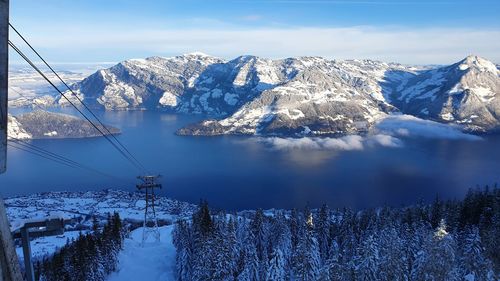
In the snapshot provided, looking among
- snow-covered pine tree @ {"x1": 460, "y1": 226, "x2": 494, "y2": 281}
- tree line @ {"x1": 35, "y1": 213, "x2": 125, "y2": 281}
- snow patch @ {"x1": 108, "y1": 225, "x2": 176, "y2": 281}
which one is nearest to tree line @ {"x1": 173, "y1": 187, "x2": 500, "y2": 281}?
snow-covered pine tree @ {"x1": 460, "y1": 226, "x2": 494, "y2": 281}

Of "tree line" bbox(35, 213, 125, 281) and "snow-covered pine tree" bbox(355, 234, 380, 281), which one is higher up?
"snow-covered pine tree" bbox(355, 234, 380, 281)

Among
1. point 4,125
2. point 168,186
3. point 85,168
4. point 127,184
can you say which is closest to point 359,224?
point 4,125

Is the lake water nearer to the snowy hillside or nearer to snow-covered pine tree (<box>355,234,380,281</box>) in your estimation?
the snowy hillside

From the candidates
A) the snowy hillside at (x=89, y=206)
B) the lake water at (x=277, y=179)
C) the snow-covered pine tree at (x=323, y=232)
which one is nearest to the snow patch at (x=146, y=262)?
the snow-covered pine tree at (x=323, y=232)

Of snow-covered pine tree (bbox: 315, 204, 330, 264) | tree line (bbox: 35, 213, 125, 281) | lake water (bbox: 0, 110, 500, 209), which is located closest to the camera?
tree line (bbox: 35, 213, 125, 281)

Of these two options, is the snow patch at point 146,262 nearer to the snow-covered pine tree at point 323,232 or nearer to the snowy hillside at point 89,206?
the snow-covered pine tree at point 323,232

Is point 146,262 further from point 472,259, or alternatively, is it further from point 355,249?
point 472,259

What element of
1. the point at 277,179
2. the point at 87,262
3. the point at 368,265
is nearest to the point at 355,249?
the point at 368,265

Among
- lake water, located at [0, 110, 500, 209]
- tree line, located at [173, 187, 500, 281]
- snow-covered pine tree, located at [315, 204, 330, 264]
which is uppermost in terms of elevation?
tree line, located at [173, 187, 500, 281]
